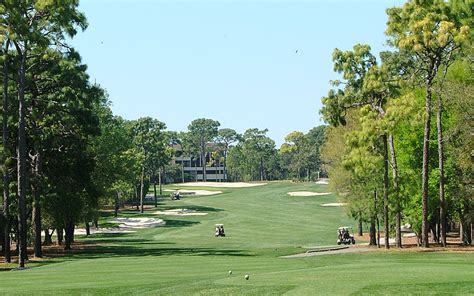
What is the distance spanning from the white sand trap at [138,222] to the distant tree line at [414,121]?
4328cm

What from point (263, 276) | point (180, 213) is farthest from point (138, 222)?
point (263, 276)

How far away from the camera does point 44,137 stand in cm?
4712

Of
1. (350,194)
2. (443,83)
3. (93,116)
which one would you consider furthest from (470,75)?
(93,116)

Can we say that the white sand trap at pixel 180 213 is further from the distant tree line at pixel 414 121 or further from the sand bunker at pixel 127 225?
the distant tree line at pixel 414 121

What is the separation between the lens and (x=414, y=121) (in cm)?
4003

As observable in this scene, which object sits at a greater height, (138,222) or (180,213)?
(180,213)

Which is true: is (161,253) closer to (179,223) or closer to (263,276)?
(263,276)

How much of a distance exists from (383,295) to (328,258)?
66.3 ft

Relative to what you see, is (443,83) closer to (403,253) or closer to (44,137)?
(403,253)

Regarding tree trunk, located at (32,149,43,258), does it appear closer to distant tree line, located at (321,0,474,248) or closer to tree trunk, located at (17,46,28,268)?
tree trunk, located at (17,46,28,268)

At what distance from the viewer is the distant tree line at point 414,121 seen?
1574 inches

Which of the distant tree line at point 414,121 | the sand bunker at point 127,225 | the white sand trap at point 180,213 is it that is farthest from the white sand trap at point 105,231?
the distant tree line at point 414,121

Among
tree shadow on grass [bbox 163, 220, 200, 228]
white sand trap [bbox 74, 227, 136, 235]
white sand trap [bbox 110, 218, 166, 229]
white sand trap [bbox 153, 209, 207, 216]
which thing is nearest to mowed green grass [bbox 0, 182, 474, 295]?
white sand trap [bbox 74, 227, 136, 235]

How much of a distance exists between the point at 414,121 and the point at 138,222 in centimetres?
5885
